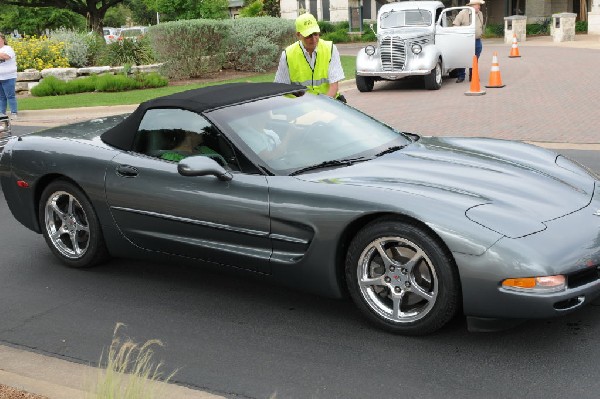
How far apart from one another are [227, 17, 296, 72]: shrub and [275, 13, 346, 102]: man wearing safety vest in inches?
679

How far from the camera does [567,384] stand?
400 centimetres

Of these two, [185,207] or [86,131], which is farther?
[86,131]

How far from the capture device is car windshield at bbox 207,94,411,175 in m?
5.29

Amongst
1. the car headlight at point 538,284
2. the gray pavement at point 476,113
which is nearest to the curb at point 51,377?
the gray pavement at point 476,113

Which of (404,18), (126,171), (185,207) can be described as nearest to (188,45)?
(404,18)

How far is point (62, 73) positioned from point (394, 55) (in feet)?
32.6

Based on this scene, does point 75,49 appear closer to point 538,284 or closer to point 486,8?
point 538,284

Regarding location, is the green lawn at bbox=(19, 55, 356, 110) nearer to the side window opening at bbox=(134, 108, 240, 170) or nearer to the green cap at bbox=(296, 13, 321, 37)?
the green cap at bbox=(296, 13, 321, 37)

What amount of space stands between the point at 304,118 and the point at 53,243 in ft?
7.50

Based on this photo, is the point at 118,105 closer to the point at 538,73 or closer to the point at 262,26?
the point at 262,26

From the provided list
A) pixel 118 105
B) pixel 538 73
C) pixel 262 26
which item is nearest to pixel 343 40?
pixel 262 26

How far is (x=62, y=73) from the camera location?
77.6 feet

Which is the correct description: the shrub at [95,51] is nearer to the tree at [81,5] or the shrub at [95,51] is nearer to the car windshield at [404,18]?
the car windshield at [404,18]

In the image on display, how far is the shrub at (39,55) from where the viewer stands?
24.2m
